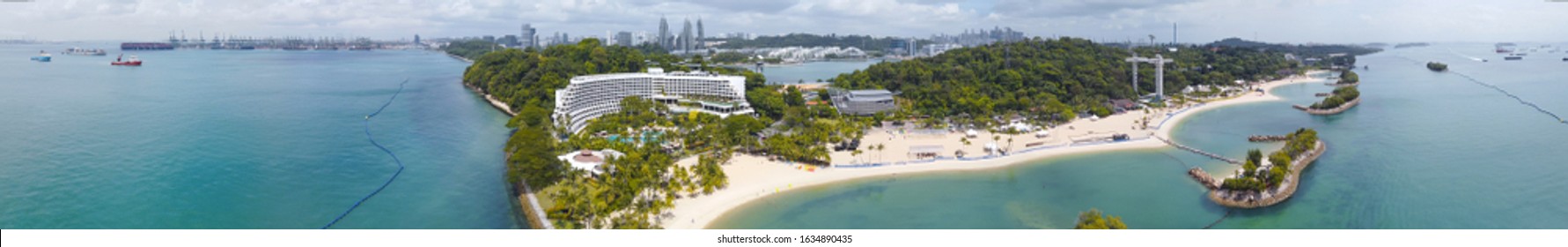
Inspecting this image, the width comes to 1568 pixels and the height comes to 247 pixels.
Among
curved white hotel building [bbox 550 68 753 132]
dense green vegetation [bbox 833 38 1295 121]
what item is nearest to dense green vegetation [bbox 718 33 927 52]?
dense green vegetation [bbox 833 38 1295 121]

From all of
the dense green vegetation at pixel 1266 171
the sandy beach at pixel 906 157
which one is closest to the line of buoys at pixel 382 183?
the sandy beach at pixel 906 157

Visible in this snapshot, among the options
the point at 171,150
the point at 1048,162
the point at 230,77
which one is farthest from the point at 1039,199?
the point at 230,77

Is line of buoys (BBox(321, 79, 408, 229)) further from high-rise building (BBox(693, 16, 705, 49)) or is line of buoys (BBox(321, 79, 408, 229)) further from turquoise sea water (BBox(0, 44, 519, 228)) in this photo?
high-rise building (BBox(693, 16, 705, 49))

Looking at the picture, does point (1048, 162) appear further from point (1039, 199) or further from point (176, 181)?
point (176, 181)

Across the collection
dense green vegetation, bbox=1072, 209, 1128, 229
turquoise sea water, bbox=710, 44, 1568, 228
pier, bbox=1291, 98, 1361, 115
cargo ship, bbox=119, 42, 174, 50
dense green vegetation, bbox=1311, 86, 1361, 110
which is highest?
cargo ship, bbox=119, 42, 174, 50

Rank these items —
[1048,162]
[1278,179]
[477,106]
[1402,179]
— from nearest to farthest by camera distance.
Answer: [1278,179] → [1402,179] → [1048,162] → [477,106]

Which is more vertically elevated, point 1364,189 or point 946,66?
point 946,66

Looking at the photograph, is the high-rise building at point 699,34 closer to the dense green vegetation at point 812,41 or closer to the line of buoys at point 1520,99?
the dense green vegetation at point 812,41
